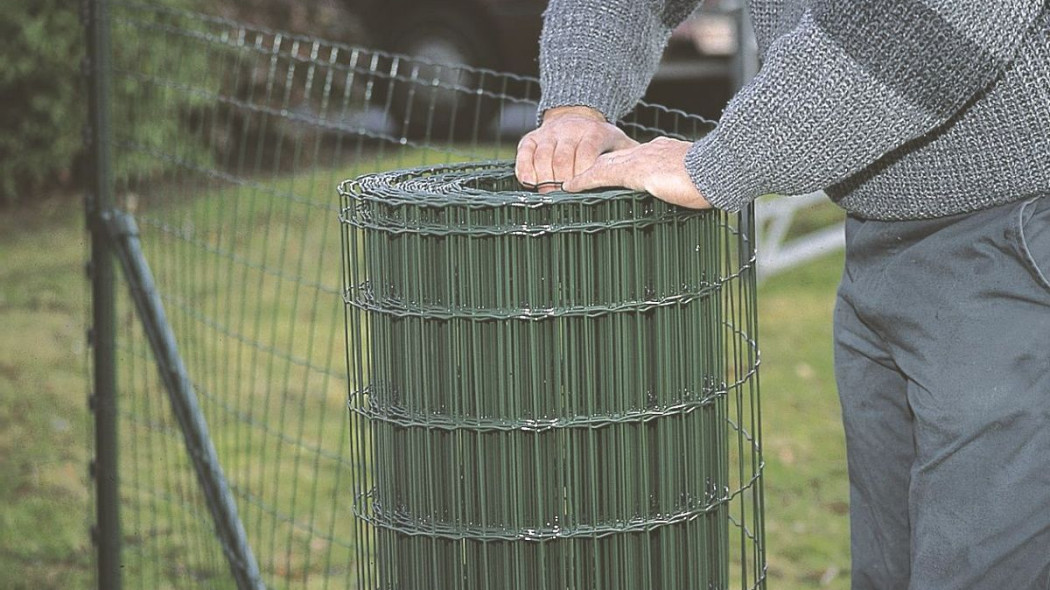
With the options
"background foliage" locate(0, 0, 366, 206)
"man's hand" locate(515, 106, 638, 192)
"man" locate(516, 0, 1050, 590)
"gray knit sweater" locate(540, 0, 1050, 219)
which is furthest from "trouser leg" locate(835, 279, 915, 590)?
"background foliage" locate(0, 0, 366, 206)

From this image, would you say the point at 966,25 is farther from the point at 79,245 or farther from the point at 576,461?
the point at 79,245

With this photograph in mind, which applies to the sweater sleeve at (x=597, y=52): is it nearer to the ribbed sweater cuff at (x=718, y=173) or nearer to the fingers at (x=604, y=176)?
the fingers at (x=604, y=176)

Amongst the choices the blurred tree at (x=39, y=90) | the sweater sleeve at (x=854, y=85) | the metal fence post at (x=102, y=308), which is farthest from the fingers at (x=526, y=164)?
the blurred tree at (x=39, y=90)

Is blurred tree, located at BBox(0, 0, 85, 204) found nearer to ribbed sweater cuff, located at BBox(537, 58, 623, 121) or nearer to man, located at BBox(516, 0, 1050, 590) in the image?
ribbed sweater cuff, located at BBox(537, 58, 623, 121)

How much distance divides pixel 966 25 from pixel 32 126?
785cm

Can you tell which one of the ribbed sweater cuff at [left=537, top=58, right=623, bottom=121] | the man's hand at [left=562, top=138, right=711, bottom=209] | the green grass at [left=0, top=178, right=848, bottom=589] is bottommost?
the green grass at [left=0, top=178, right=848, bottom=589]

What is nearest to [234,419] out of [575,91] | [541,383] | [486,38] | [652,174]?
[575,91]

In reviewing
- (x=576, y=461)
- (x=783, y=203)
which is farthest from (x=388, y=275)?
(x=783, y=203)

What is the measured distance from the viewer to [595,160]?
2221mm

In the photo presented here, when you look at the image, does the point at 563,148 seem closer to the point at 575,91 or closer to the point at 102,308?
the point at 575,91

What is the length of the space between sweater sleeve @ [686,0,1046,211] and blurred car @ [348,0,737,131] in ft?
27.8

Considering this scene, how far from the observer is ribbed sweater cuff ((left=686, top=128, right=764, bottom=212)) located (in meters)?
1.90

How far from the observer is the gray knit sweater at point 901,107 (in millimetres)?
1829

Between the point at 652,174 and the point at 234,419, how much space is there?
379 cm
